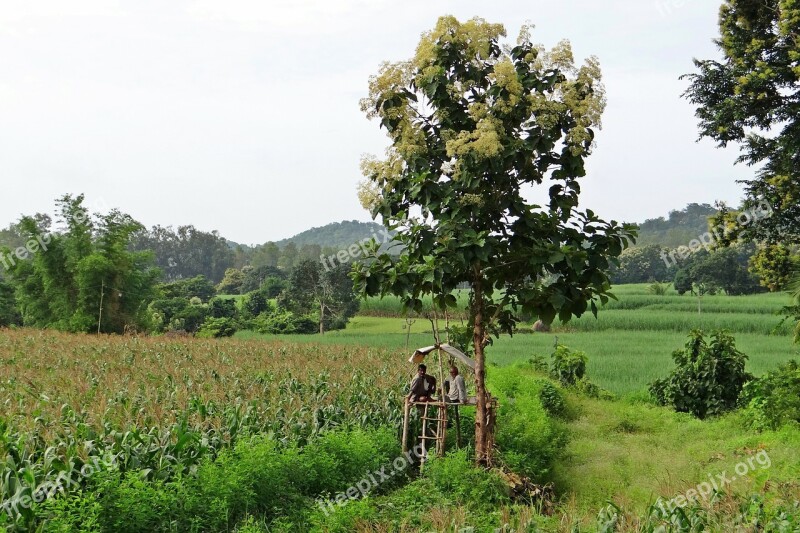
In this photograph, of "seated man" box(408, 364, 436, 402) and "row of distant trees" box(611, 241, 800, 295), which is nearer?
"seated man" box(408, 364, 436, 402)

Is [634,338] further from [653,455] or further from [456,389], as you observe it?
[456,389]

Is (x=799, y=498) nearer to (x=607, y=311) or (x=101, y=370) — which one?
(x=101, y=370)

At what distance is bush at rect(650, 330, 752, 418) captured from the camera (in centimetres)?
1486

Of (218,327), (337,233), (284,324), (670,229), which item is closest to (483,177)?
(218,327)

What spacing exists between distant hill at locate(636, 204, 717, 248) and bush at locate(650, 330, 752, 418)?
285ft

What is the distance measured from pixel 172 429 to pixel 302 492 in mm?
1705

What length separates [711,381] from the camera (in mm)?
14883

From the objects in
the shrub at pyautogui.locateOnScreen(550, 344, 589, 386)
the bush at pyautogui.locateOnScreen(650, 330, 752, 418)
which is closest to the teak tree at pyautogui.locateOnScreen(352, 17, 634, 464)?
the bush at pyautogui.locateOnScreen(650, 330, 752, 418)

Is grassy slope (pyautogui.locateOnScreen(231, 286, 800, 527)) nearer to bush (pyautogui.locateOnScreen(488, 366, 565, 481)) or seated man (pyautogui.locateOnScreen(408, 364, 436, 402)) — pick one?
bush (pyautogui.locateOnScreen(488, 366, 565, 481))

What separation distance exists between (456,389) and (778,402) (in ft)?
21.5

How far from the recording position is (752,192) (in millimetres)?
15805

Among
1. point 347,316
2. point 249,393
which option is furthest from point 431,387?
point 347,316

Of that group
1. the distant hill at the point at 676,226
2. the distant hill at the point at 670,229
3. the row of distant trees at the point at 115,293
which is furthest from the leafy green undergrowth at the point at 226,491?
the distant hill at the point at 676,226

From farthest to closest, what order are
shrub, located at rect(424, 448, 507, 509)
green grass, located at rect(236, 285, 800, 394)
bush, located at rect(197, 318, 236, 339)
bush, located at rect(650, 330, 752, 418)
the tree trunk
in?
bush, located at rect(197, 318, 236, 339) → green grass, located at rect(236, 285, 800, 394) → bush, located at rect(650, 330, 752, 418) → the tree trunk → shrub, located at rect(424, 448, 507, 509)
